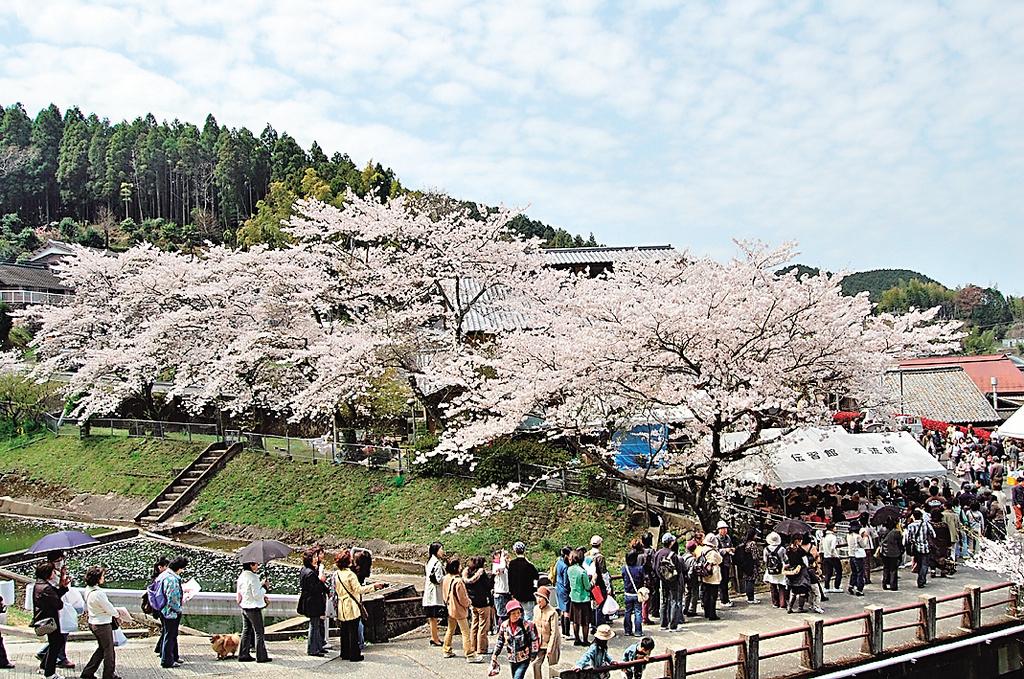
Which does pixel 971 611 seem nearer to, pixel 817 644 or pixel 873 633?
pixel 873 633

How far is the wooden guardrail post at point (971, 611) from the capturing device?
11.5 m

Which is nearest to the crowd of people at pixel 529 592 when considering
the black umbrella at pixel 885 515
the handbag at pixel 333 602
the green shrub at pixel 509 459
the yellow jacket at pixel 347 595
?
the yellow jacket at pixel 347 595

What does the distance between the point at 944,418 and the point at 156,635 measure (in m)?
32.4

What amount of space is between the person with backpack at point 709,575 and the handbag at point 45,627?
8.07 m

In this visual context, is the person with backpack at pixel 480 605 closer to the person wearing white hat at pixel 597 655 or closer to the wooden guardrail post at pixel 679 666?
the person wearing white hat at pixel 597 655

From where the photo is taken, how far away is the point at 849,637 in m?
10.4

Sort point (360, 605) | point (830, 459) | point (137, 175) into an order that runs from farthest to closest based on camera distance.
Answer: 1. point (137, 175)
2. point (830, 459)
3. point (360, 605)

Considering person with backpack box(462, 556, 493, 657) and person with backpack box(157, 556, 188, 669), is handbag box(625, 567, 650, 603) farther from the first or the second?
person with backpack box(157, 556, 188, 669)

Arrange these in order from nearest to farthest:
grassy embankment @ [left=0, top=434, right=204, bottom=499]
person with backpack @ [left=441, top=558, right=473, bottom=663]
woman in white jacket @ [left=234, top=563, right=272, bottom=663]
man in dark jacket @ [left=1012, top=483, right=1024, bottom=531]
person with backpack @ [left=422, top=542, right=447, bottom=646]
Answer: woman in white jacket @ [left=234, top=563, right=272, bottom=663] < person with backpack @ [left=441, top=558, right=473, bottom=663] < person with backpack @ [left=422, top=542, right=447, bottom=646] < man in dark jacket @ [left=1012, top=483, right=1024, bottom=531] < grassy embankment @ [left=0, top=434, right=204, bottom=499]

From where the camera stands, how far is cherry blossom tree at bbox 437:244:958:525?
15.0 m

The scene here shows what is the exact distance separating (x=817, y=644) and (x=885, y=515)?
5140 millimetres

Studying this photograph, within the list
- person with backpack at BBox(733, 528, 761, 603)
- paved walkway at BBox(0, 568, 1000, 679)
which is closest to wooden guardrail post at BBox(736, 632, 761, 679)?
paved walkway at BBox(0, 568, 1000, 679)

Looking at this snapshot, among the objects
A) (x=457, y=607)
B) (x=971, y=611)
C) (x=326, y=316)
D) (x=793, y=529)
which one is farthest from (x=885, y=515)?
(x=326, y=316)

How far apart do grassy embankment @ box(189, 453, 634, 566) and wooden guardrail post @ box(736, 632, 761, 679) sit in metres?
9.61
